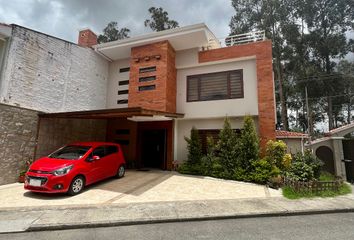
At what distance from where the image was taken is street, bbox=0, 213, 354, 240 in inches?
159

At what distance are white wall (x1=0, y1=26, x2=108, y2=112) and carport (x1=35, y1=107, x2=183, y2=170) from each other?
3.51 feet

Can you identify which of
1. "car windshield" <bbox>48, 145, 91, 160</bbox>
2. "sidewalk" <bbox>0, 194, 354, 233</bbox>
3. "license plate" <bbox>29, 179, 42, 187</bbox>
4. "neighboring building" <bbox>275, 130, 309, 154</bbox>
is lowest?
"sidewalk" <bbox>0, 194, 354, 233</bbox>

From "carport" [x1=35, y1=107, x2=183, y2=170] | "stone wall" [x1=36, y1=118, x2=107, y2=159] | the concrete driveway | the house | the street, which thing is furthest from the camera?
"carport" [x1=35, y1=107, x2=183, y2=170]

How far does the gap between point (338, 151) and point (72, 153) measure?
38.6 ft

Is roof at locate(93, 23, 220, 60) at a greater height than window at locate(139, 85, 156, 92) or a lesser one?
greater

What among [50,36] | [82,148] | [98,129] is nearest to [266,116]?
[82,148]

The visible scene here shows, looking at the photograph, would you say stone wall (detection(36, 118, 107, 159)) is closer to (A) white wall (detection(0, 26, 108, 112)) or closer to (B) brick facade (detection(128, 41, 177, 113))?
(A) white wall (detection(0, 26, 108, 112))

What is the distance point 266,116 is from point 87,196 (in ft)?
27.6

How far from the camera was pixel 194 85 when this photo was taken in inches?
472

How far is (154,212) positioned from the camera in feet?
17.0

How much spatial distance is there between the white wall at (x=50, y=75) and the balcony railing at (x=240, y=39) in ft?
24.5

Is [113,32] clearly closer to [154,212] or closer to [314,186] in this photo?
[154,212]

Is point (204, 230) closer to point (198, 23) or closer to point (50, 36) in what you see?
point (198, 23)

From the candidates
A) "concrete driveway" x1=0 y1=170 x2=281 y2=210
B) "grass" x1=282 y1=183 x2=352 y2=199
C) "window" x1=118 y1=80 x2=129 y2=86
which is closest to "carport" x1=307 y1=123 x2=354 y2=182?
"grass" x1=282 y1=183 x2=352 y2=199
